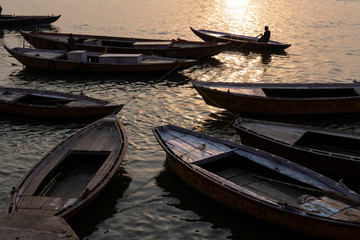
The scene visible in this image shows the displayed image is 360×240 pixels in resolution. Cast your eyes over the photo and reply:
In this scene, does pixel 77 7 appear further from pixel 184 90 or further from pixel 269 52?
pixel 184 90

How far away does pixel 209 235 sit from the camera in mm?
12258

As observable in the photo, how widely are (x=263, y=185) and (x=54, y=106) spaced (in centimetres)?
1145

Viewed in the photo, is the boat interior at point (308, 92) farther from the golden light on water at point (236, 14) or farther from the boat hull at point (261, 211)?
the golden light on water at point (236, 14)

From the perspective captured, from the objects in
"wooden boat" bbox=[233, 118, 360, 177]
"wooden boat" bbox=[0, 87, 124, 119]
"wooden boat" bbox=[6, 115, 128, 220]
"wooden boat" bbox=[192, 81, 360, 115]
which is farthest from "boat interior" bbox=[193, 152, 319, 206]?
"wooden boat" bbox=[0, 87, 124, 119]

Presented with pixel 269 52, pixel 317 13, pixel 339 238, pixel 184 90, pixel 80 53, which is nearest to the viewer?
pixel 339 238

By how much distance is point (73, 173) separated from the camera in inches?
564

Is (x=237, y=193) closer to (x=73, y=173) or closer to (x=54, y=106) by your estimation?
(x=73, y=173)

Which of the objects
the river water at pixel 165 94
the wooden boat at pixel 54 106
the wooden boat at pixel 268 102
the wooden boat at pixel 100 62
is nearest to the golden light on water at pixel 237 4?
the river water at pixel 165 94

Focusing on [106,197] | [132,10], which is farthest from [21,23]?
[106,197]

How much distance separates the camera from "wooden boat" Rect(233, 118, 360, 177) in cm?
1455

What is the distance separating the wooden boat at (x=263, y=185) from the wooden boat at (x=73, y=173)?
2.08 metres

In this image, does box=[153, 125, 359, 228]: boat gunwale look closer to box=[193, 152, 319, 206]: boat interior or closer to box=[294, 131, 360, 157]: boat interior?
box=[193, 152, 319, 206]: boat interior

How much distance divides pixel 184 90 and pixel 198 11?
4360 cm

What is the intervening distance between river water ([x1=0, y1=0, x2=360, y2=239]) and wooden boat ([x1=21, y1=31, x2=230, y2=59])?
1380 millimetres
